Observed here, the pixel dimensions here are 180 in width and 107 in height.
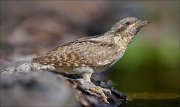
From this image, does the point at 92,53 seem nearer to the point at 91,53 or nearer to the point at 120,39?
the point at 91,53

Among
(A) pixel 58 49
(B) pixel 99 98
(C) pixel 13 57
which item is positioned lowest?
(B) pixel 99 98

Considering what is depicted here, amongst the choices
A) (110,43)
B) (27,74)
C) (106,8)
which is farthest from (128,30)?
(106,8)

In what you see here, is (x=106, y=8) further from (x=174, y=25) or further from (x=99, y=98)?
(x=99, y=98)

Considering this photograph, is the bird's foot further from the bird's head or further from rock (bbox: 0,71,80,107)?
rock (bbox: 0,71,80,107)

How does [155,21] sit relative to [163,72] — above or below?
above

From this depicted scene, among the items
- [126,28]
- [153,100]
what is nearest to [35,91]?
[126,28]

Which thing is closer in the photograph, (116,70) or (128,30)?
(128,30)

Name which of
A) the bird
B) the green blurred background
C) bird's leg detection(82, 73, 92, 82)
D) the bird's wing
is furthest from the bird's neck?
the green blurred background

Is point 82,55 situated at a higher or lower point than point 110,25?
lower
